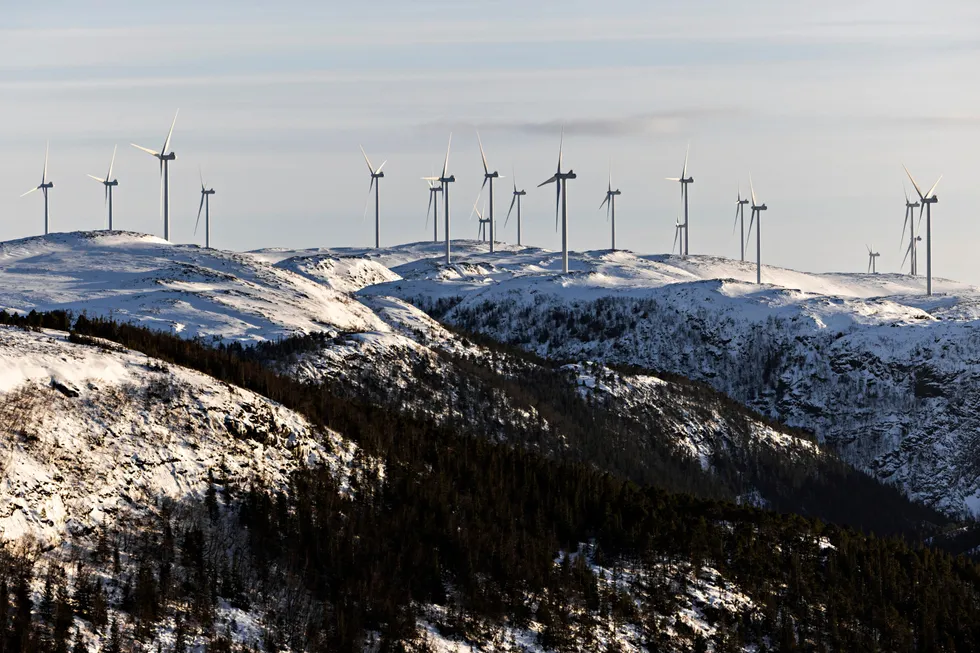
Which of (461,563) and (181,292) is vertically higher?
(181,292)

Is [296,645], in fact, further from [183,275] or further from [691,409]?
[183,275]

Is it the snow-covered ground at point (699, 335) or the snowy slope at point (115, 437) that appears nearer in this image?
the snowy slope at point (115, 437)

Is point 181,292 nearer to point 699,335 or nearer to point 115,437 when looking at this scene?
point 699,335

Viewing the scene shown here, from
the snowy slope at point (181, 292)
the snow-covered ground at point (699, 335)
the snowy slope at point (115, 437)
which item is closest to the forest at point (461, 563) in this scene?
the snowy slope at point (115, 437)

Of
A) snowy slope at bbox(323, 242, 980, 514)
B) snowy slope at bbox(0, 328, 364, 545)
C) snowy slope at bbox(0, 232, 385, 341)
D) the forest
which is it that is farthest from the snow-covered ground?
snowy slope at bbox(0, 328, 364, 545)

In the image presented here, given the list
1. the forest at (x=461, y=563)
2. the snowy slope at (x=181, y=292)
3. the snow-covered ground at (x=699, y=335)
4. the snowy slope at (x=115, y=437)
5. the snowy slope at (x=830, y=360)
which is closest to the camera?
the forest at (x=461, y=563)

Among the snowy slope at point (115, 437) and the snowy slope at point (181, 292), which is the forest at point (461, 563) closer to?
the snowy slope at point (115, 437)

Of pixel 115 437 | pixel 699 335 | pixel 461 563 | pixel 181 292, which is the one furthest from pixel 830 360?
pixel 115 437

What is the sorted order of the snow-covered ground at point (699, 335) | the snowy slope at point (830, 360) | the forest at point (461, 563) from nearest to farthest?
the forest at point (461, 563), the snow-covered ground at point (699, 335), the snowy slope at point (830, 360)
